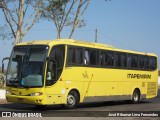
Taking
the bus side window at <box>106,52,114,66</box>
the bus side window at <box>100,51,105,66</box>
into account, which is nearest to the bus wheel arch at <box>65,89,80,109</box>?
the bus side window at <box>100,51,105,66</box>

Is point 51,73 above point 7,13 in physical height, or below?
below

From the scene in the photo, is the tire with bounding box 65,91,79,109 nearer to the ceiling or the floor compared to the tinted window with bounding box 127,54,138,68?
nearer to the floor

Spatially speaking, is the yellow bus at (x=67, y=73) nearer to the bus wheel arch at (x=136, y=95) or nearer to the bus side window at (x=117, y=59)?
the bus side window at (x=117, y=59)

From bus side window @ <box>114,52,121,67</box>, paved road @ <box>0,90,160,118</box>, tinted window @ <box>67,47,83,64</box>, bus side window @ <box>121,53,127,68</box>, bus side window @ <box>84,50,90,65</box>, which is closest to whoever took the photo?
paved road @ <box>0,90,160,118</box>

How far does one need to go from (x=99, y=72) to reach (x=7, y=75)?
16.1 ft

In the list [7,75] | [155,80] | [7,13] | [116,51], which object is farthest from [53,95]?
[7,13]

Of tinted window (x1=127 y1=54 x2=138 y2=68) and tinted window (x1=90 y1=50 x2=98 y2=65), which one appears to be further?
tinted window (x1=127 y1=54 x2=138 y2=68)

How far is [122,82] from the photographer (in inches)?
1023

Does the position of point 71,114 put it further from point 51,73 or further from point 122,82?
point 122,82

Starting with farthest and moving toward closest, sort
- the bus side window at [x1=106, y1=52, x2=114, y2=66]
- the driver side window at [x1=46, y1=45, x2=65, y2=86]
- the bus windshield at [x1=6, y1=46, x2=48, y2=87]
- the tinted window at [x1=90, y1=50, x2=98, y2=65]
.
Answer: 1. the bus side window at [x1=106, y1=52, x2=114, y2=66]
2. the tinted window at [x1=90, y1=50, x2=98, y2=65]
3. the driver side window at [x1=46, y1=45, x2=65, y2=86]
4. the bus windshield at [x1=6, y1=46, x2=48, y2=87]

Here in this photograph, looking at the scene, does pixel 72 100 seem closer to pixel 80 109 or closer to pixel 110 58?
pixel 80 109

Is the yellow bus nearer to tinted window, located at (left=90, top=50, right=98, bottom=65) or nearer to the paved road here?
tinted window, located at (left=90, top=50, right=98, bottom=65)

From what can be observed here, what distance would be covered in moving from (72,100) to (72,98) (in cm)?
10

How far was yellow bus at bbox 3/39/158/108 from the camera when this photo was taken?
20109 millimetres
